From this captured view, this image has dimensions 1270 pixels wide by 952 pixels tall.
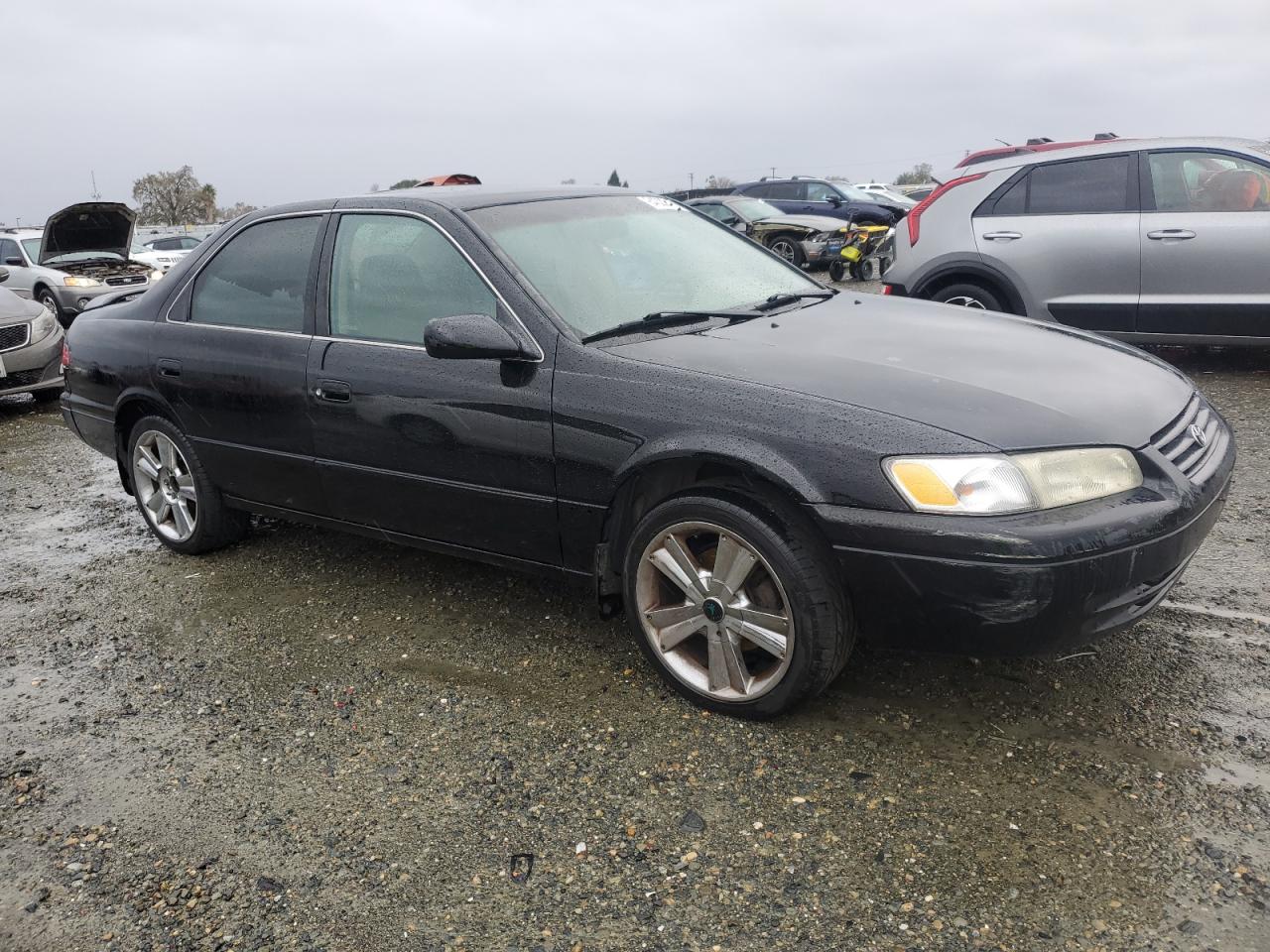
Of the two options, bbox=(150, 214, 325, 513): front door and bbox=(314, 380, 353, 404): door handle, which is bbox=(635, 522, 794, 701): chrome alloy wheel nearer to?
bbox=(314, 380, 353, 404): door handle

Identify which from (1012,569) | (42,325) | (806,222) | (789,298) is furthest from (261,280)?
(806,222)

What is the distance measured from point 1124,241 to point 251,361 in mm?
5849

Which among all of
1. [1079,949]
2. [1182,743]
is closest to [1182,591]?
[1182,743]

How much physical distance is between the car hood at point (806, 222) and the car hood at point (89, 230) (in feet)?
32.6

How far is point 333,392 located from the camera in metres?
3.78

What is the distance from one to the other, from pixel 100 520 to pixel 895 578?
462cm

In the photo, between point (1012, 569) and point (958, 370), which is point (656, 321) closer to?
point (958, 370)

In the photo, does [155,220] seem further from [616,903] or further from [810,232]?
[616,903]

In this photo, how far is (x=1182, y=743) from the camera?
286cm

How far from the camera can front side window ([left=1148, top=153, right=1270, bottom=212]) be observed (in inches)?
271

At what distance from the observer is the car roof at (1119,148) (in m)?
7.13

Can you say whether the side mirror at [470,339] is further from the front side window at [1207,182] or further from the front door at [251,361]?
the front side window at [1207,182]

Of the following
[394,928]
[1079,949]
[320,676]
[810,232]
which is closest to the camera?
[1079,949]

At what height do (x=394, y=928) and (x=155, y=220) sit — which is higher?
(x=155, y=220)
